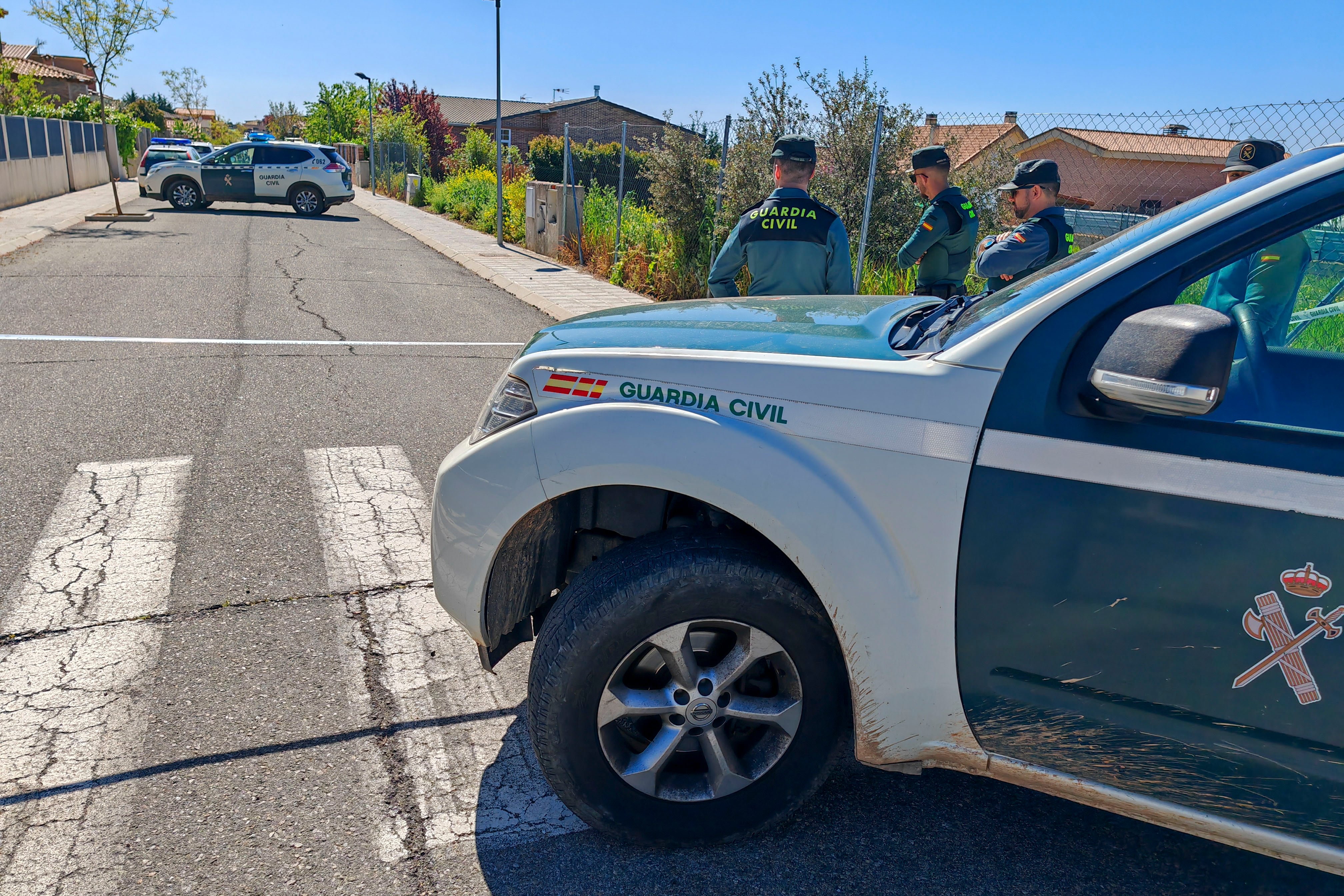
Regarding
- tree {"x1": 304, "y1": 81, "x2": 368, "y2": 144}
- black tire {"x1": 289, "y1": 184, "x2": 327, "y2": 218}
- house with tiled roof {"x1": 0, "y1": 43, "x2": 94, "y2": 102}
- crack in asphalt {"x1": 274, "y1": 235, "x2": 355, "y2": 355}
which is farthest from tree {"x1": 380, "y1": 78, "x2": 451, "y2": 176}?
crack in asphalt {"x1": 274, "y1": 235, "x2": 355, "y2": 355}

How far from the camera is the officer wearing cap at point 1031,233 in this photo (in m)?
5.05

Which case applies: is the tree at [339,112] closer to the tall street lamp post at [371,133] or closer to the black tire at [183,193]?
the tall street lamp post at [371,133]

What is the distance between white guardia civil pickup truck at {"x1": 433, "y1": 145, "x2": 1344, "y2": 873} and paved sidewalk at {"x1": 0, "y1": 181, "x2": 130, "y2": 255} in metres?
15.0

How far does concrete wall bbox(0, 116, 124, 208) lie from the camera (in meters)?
21.0

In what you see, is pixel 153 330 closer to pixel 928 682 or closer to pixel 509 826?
pixel 509 826

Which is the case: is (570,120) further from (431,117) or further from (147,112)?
(147,112)

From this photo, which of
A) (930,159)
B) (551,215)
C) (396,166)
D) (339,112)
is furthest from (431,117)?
(930,159)

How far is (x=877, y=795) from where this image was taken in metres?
2.76

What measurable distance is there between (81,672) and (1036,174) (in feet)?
→ 16.8

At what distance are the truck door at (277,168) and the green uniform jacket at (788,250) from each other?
22033mm

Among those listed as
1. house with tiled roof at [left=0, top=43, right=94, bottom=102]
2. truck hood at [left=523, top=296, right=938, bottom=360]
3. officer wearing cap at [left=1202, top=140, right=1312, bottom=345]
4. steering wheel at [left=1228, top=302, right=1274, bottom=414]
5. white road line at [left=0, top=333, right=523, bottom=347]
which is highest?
house with tiled roof at [left=0, top=43, right=94, bottom=102]

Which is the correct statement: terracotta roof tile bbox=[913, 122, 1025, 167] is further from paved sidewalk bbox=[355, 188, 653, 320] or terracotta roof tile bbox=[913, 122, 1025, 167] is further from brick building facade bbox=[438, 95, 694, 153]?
brick building facade bbox=[438, 95, 694, 153]

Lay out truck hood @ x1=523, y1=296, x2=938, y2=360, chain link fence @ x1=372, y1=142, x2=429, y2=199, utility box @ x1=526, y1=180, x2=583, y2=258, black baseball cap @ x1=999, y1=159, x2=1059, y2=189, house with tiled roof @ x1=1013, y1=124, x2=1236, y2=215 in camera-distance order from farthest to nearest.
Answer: chain link fence @ x1=372, y1=142, x2=429, y2=199
utility box @ x1=526, y1=180, x2=583, y2=258
house with tiled roof @ x1=1013, y1=124, x2=1236, y2=215
black baseball cap @ x1=999, y1=159, x2=1059, y2=189
truck hood @ x1=523, y1=296, x2=938, y2=360

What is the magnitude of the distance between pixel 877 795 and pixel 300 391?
5485 mm
